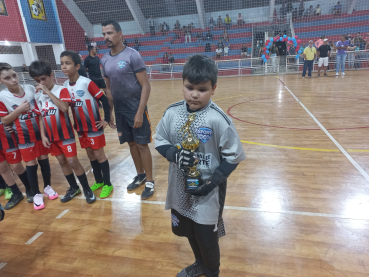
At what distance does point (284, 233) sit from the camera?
1939mm

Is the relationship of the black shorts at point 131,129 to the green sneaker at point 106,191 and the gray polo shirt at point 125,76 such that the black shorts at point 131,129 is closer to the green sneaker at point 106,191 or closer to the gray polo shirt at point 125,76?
the gray polo shirt at point 125,76

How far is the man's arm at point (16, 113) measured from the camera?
233 centimetres

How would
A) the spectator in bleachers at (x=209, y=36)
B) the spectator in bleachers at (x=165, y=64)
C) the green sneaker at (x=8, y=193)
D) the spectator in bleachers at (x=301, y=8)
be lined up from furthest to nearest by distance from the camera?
the spectator in bleachers at (x=209, y=36), the spectator in bleachers at (x=301, y=8), the spectator in bleachers at (x=165, y=64), the green sneaker at (x=8, y=193)

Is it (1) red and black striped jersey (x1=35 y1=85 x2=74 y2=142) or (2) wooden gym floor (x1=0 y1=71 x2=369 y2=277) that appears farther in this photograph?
(1) red and black striped jersey (x1=35 y1=85 x2=74 y2=142)

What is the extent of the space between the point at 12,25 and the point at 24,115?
54.5ft

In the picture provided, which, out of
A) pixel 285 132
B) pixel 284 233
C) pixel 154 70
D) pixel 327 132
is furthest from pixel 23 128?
pixel 154 70

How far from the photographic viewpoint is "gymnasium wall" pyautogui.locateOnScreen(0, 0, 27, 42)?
14.3m

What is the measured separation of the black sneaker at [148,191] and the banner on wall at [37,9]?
18.1 meters

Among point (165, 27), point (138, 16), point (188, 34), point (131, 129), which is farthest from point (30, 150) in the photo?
point (138, 16)

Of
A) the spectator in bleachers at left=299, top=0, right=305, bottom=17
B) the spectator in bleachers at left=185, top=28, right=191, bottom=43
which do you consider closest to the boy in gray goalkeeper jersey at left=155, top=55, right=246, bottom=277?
the spectator in bleachers at left=185, top=28, right=191, bottom=43

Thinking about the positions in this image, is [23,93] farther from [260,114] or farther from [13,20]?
[13,20]

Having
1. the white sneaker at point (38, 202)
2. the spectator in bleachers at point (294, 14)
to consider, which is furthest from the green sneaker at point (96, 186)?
the spectator in bleachers at point (294, 14)

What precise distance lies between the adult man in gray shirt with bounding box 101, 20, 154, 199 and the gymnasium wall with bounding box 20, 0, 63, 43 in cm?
1726

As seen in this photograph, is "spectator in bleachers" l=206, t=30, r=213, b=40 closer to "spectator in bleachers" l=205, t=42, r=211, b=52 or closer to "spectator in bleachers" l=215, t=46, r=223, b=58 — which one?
"spectator in bleachers" l=205, t=42, r=211, b=52
